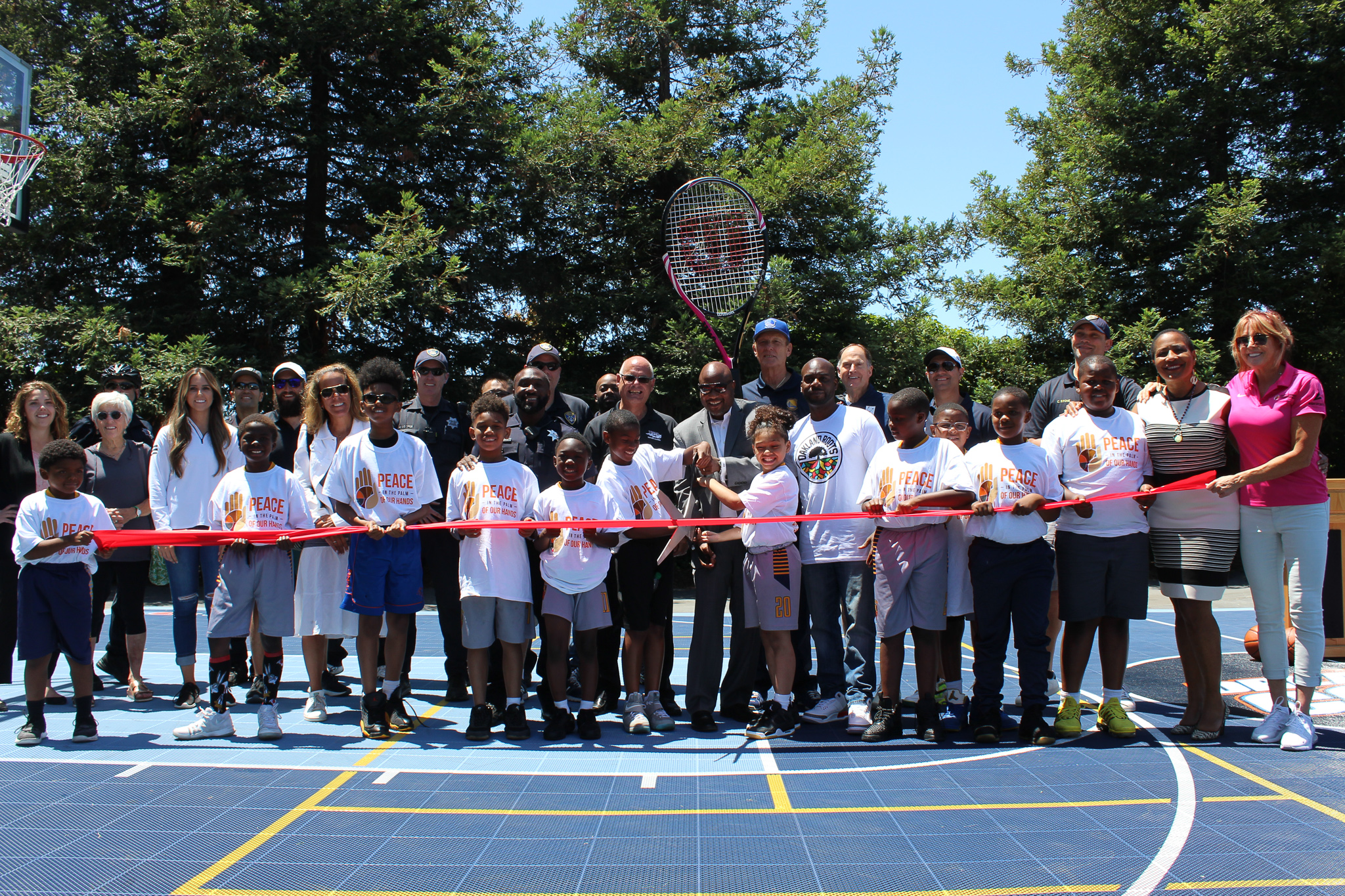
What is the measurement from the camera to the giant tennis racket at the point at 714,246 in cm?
662

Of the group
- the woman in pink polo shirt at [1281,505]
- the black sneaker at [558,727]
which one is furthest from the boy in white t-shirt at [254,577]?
the woman in pink polo shirt at [1281,505]

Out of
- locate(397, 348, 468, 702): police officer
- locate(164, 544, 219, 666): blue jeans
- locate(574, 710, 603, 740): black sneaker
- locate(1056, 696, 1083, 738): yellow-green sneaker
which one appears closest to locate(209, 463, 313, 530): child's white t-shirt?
locate(164, 544, 219, 666): blue jeans

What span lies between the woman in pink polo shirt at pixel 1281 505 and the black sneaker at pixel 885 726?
197 centimetres

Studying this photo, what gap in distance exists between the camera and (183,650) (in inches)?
227

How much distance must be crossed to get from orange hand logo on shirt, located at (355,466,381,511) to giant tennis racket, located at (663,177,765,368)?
2704 mm

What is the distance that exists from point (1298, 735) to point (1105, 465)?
1.75 m

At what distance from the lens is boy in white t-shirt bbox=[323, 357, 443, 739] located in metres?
5.07

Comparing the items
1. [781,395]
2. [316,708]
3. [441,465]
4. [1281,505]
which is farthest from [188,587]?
[1281,505]

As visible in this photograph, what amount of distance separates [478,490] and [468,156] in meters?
13.6

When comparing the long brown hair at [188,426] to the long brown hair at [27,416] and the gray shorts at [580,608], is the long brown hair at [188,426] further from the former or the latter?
the gray shorts at [580,608]

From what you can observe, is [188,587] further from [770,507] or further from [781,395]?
[781,395]

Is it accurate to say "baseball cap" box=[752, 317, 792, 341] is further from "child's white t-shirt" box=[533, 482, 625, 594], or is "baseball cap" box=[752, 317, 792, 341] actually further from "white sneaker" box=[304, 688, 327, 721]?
"white sneaker" box=[304, 688, 327, 721]

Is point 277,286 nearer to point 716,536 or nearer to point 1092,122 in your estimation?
point 716,536

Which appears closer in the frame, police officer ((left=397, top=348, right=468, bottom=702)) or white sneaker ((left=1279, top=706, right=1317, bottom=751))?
white sneaker ((left=1279, top=706, right=1317, bottom=751))
